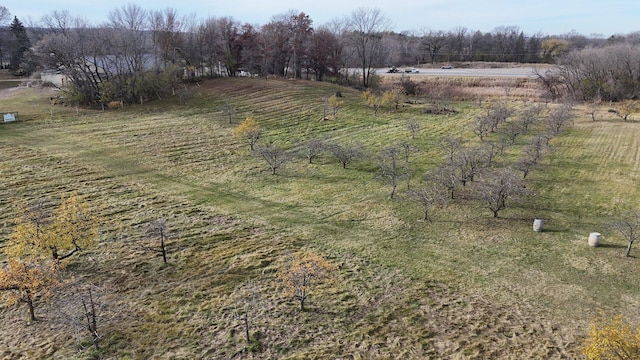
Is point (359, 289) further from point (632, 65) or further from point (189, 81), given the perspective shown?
point (632, 65)

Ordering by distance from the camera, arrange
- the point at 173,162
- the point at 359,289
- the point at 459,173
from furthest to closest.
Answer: the point at 173,162
the point at 459,173
the point at 359,289

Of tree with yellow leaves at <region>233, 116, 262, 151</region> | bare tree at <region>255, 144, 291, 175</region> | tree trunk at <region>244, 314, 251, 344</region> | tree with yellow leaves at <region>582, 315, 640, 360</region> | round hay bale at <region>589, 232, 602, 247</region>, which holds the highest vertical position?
tree with yellow leaves at <region>233, 116, 262, 151</region>

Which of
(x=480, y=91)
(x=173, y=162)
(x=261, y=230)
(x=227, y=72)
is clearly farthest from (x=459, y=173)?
(x=227, y=72)

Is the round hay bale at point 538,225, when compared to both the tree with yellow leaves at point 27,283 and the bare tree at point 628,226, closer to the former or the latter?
the bare tree at point 628,226

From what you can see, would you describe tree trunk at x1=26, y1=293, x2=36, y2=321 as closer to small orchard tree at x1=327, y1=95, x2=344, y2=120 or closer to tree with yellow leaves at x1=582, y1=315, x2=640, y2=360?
tree with yellow leaves at x1=582, y1=315, x2=640, y2=360

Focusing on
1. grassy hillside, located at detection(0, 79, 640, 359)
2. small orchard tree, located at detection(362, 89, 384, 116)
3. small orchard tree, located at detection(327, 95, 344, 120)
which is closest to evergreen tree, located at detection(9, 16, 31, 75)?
grassy hillside, located at detection(0, 79, 640, 359)
